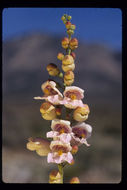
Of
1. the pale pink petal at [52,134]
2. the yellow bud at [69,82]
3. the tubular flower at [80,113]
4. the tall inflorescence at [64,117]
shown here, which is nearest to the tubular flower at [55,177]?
the tall inflorescence at [64,117]

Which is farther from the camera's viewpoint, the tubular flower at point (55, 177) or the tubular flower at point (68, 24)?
the tubular flower at point (68, 24)

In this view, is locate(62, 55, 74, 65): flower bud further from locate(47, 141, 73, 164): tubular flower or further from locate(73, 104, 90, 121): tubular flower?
locate(47, 141, 73, 164): tubular flower

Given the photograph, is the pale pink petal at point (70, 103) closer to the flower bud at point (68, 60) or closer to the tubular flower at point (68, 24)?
the flower bud at point (68, 60)

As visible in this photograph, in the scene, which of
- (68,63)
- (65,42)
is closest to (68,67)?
(68,63)

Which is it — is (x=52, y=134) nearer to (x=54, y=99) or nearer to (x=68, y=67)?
(x=54, y=99)

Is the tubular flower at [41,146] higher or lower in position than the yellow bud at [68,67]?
lower

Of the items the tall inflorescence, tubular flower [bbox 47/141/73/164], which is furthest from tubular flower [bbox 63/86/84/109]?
tubular flower [bbox 47/141/73/164]

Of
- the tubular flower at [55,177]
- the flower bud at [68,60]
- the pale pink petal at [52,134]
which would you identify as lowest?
the tubular flower at [55,177]
